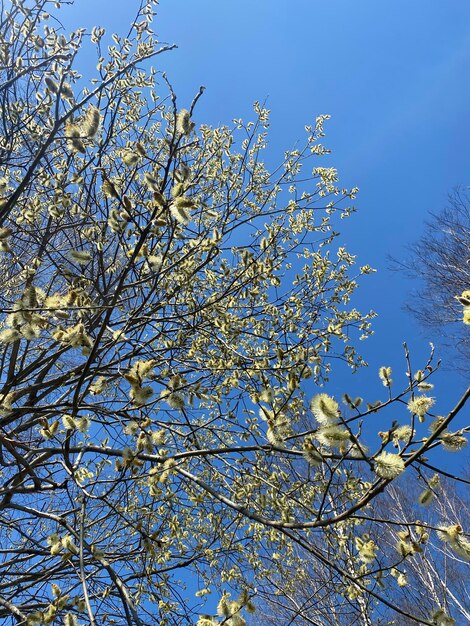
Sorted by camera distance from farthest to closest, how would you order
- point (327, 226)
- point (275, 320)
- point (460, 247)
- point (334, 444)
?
point (460, 247) < point (327, 226) < point (275, 320) < point (334, 444)

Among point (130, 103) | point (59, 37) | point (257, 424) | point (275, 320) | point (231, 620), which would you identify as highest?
point (130, 103)

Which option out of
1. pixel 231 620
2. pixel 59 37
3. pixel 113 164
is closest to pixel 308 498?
pixel 231 620

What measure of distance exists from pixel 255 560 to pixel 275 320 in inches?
77.5

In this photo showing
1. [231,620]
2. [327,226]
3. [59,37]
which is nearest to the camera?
[231,620]

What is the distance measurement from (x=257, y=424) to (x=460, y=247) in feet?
23.8

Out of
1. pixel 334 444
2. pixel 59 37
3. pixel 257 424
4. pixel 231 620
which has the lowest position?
pixel 231 620

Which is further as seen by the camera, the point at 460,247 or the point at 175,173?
the point at 460,247

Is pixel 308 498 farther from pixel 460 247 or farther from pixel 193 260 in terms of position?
pixel 460 247

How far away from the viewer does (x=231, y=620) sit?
5.57 ft

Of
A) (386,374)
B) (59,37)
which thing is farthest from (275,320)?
(59,37)

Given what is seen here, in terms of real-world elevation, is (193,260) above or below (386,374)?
above

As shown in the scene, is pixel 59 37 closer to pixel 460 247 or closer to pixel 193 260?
pixel 193 260

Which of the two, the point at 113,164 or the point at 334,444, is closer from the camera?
the point at 334,444

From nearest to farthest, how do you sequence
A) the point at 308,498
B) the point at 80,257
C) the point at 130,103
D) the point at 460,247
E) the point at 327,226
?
1. the point at 80,257
2. the point at 308,498
3. the point at 130,103
4. the point at 327,226
5. the point at 460,247
